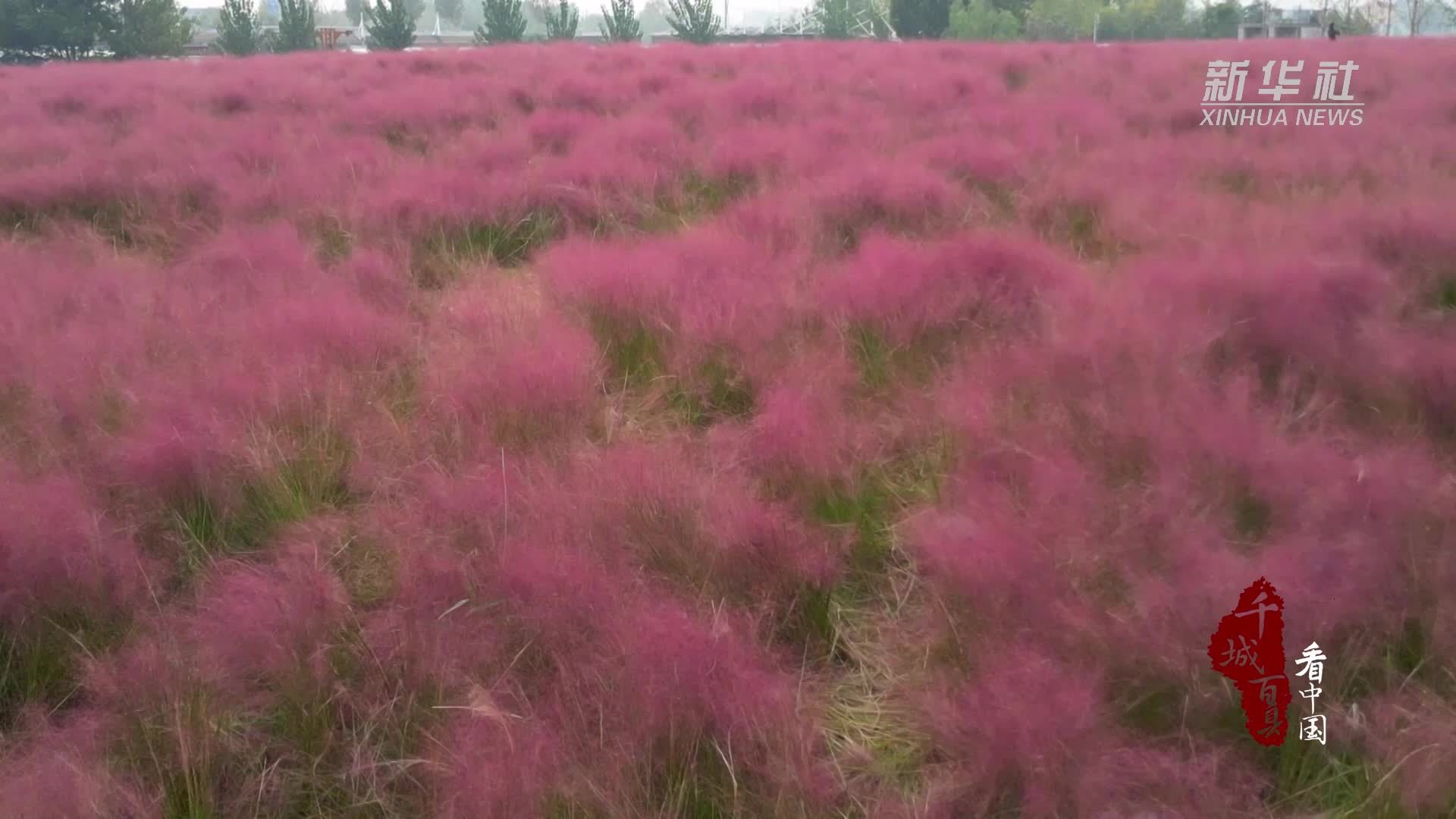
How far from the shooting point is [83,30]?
23.5 m

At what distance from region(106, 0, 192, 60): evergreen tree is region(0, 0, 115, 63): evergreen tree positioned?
316 millimetres

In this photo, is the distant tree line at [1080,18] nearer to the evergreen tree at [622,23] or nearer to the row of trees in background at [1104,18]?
the row of trees in background at [1104,18]

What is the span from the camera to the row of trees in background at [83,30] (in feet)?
74.6

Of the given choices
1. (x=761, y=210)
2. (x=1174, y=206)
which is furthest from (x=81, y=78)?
(x=1174, y=206)

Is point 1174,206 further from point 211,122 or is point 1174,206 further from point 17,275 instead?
point 211,122

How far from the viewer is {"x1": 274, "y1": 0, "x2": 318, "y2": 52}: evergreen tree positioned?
87.0 ft

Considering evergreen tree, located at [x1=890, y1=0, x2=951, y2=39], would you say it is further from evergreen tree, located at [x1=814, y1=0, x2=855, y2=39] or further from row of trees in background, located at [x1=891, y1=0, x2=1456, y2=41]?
evergreen tree, located at [x1=814, y1=0, x2=855, y2=39]

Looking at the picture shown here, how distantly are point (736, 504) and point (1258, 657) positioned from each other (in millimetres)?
1018

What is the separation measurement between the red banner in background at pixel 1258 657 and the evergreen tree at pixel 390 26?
29.3 meters

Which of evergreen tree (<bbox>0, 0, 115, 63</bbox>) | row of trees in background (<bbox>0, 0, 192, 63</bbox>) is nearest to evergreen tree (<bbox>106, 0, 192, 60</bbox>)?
row of trees in background (<bbox>0, 0, 192, 63</bbox>)

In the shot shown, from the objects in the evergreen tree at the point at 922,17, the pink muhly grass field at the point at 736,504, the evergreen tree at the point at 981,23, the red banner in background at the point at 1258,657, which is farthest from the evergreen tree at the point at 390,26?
the red banner in background at the point at 1258,657

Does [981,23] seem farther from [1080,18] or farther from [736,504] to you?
[736,504]

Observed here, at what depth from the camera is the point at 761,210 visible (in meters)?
4.19

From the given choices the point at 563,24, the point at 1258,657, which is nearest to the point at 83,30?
the point at 563,24
